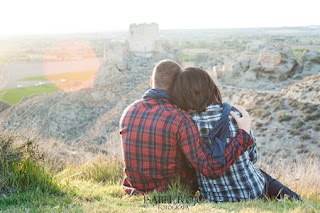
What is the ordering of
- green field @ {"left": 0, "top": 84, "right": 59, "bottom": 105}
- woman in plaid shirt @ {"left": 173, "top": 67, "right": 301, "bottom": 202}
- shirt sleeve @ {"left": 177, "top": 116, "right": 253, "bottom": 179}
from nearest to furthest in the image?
1. shirt sleeve @ {"left": 177, "top": 116, "right": 253, "bottom": 179}
2. woman in plaid shirt @ {"left": 173, "top": 67, "right": 301, "bottom": 202}
3. green field @ {"left": 0, "top": 84, "right": 59, "bottom": 105}

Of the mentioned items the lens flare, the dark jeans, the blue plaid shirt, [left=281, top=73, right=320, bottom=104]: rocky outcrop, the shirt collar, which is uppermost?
the shirt collar

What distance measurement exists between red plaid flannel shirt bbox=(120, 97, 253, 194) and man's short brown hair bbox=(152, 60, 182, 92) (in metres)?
0.18

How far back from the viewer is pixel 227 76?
3228 cm

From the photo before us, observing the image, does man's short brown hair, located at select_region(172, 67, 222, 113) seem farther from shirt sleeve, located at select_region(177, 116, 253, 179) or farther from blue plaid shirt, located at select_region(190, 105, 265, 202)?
shirt sleeve, located at select_region(177, 116, 253, 179)

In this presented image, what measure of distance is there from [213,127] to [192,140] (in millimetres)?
267

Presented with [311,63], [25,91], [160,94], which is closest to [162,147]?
[160,94]

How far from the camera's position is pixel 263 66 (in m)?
30.0

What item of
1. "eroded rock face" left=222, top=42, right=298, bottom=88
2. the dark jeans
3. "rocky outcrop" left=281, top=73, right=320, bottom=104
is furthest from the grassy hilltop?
"eroded rock face" left=222, top=42, right=298, bottom=88

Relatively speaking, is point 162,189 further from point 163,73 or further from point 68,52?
point 68,52

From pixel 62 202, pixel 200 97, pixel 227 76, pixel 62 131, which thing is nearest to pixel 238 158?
pixel 200 97

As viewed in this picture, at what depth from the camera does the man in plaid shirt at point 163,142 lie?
9.53ft

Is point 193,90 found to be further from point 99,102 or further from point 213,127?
point 99,102

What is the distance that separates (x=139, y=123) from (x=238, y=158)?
3.40 ft

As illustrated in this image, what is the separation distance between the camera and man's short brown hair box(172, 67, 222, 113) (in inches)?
120
